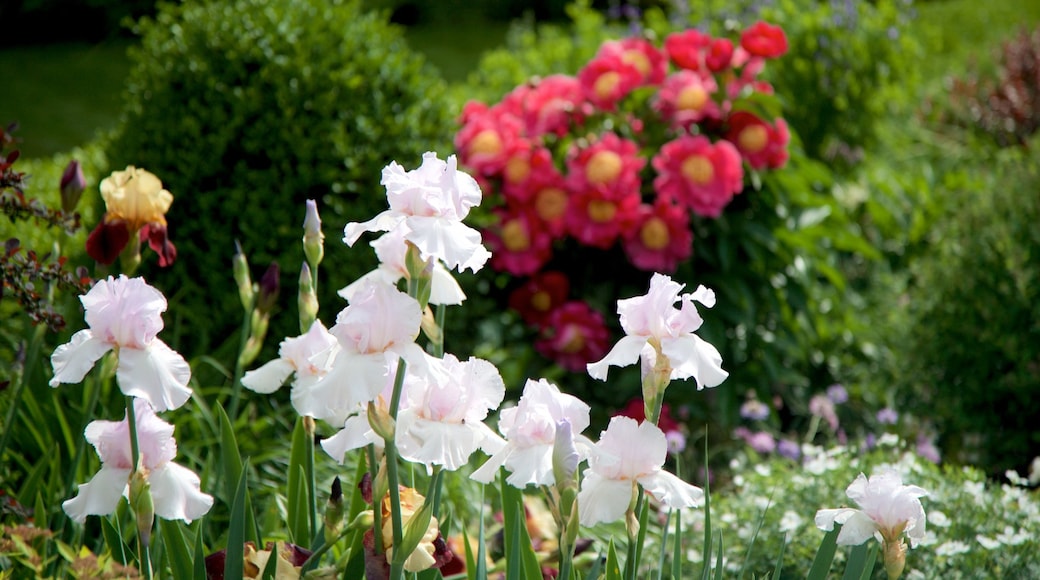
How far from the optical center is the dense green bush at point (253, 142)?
2.94 m

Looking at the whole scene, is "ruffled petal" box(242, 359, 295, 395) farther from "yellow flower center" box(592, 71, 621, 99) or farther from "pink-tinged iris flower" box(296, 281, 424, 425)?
"yellow flower center" box(592, 71, 621, 99)

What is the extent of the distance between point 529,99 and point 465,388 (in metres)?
2.37

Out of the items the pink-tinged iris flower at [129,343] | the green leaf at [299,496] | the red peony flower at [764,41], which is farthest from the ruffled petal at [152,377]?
the red peony flower at [764,41]

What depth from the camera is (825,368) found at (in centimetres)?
370

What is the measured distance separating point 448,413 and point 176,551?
0.48 metres

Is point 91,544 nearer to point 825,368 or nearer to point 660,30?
point 825,368

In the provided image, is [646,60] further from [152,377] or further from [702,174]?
[152,377]

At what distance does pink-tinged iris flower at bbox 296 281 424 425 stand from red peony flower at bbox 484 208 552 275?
214 cm

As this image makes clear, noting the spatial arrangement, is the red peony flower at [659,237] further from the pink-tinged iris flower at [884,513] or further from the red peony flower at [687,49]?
Answer: the pink-tinged iris flower at [884,513]

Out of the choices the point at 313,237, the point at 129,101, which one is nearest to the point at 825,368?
the point at 129,101

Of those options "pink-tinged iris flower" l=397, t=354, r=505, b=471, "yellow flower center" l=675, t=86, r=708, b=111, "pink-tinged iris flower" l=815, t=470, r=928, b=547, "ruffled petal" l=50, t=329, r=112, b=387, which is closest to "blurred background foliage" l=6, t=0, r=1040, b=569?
"yellow flower center" l=675, t=86, r=708, b=111

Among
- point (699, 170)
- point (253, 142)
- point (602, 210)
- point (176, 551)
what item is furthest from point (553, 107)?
point (176, 551)

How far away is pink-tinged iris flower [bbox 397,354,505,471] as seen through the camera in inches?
43.9

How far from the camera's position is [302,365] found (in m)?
1.30
